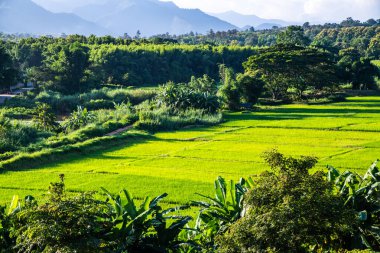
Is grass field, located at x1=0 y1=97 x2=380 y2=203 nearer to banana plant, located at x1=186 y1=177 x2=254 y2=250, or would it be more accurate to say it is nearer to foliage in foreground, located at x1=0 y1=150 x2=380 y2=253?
banana plant, located at x1=186 y1=177 x2=254 y2=250

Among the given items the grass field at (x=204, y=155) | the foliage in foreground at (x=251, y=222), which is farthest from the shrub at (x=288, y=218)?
the grass field at (x=204, y=155)

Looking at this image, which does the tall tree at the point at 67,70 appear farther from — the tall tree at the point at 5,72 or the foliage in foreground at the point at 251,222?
the foliage in foreground at the point at 251,222

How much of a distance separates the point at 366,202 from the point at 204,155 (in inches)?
642

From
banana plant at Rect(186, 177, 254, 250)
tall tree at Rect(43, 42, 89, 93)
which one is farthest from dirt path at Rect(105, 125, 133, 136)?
tall tree at Rect(43, 42, 89, 93)

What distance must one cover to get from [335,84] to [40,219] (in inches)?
1898

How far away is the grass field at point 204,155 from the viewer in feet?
58.7

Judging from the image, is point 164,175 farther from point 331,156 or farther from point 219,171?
point 331,156

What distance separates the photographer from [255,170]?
20.1 meters

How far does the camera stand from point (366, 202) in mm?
7504

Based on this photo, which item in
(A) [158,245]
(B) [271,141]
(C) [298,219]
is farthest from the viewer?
(B) [271,141]

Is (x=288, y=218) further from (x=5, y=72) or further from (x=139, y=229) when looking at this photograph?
(x=5, y=72)

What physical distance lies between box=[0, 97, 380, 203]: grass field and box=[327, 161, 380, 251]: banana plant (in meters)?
8.12

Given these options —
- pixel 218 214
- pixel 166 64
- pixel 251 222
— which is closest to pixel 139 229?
pixel 218 214

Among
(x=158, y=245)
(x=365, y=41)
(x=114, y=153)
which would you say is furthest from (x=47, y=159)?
(x=365, y=41)
